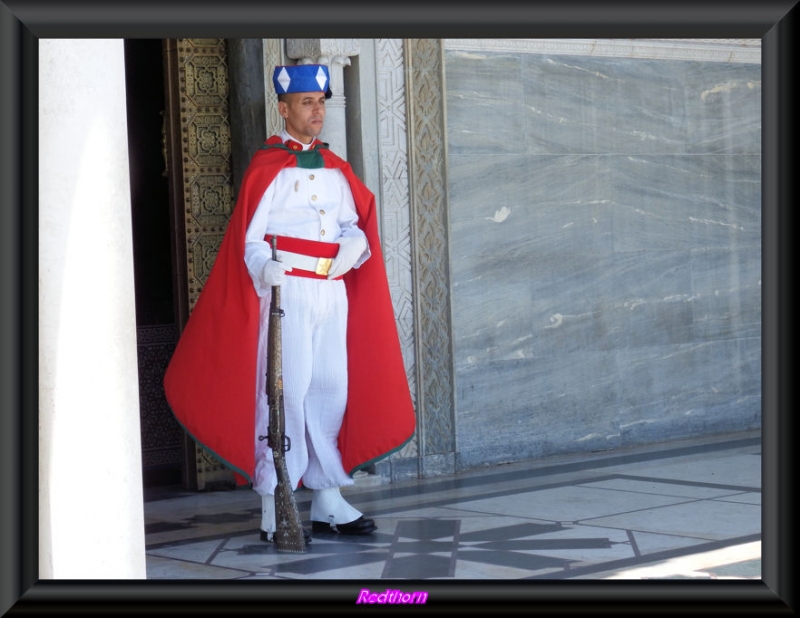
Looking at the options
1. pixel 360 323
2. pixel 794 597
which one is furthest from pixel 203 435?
pixel 794 597

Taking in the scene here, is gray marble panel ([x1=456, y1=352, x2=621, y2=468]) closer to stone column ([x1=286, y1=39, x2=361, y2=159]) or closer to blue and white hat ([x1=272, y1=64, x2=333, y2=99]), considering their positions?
stone column ([x1=286, y1=39, x2=361, y2=159])

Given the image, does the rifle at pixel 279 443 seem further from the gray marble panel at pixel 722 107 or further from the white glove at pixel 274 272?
the gray marble panel at pixel 722 107

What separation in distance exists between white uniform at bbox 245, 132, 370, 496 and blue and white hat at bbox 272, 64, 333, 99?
0.76 ft

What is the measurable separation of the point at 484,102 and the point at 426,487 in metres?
2.01

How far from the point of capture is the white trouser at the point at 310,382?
17.5ft

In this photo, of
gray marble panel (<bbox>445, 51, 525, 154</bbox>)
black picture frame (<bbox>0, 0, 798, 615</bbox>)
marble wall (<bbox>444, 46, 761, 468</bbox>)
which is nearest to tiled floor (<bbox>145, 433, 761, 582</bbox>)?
marble wall (<bbox>444, 46, 761, 468</bbox>)

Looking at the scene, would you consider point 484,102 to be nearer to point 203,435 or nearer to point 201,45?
point 201,45

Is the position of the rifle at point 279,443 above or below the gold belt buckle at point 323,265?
below

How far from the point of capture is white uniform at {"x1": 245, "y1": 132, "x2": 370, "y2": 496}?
5.32 m

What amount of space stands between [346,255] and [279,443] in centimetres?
77

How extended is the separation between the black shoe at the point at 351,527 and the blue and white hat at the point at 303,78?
1.65 metres

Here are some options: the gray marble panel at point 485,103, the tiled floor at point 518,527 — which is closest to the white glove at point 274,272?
the tiled floor at point 518,527

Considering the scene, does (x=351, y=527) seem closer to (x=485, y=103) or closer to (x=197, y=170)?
(x=197, y=170)
